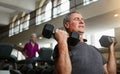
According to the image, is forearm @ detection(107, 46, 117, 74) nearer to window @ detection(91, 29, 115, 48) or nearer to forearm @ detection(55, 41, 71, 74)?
forearm @ detection(55, 41, 71, 74)

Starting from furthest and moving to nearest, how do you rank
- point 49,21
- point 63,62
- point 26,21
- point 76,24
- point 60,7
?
point 26,21 → point 60,7 → point 49,21 → point 76,24 → point 63,62

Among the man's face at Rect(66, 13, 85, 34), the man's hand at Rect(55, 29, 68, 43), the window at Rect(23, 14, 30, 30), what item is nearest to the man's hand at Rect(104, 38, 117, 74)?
the man's face at Rect(66, 13, 85, 34)

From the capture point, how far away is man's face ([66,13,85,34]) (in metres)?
1.89

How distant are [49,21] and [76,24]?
865 cm

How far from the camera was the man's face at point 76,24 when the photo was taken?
189 cm

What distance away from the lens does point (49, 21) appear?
10.5m

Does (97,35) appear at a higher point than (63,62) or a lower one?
higher

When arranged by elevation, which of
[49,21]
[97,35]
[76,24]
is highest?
[49,21]

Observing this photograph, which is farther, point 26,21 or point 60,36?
point 26,21

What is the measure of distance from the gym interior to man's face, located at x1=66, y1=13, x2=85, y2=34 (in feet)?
2.22

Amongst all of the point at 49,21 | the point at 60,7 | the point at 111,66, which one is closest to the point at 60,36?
the point at 111,66

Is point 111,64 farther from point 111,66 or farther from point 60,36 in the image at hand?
point 60,36

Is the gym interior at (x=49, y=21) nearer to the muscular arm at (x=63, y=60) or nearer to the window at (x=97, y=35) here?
the window at (x=97, y=35)

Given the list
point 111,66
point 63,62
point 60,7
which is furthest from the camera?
point 60,7
